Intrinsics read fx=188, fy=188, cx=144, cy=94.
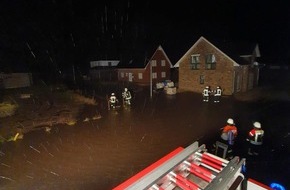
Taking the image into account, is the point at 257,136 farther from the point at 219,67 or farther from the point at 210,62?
the point at 210,62

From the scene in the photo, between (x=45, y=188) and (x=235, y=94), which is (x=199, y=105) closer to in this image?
(x=235, y=94)

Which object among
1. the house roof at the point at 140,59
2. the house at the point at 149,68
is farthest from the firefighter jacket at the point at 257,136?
the house roof at the point at 140,59

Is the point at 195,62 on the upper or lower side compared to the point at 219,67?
upper

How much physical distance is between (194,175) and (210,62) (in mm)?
18232

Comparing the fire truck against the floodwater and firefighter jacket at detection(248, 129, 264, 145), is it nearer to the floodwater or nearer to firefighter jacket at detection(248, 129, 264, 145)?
the floodwater

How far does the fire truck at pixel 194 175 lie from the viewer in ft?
7.11

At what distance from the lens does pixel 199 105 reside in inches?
575

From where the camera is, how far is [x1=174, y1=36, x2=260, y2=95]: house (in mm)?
18156

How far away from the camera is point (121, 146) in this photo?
25.6ft

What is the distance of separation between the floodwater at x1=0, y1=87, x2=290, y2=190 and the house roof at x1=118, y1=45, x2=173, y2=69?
16.1 meters

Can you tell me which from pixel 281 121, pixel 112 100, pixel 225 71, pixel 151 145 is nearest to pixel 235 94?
pixel 225 71

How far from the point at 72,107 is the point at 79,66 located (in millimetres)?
27734

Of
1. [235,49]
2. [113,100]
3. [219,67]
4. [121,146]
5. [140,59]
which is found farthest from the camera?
[140,59]

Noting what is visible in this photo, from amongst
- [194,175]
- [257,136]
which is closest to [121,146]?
[257,136]
